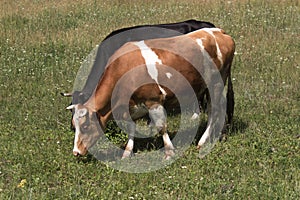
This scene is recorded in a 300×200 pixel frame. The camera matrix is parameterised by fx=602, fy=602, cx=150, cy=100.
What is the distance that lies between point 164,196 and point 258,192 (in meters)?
1.07

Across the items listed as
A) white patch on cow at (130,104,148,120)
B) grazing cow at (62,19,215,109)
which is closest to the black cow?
grazing cow at (62,19,215,109)

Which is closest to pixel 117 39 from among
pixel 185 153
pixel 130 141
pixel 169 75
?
pixel 169 75

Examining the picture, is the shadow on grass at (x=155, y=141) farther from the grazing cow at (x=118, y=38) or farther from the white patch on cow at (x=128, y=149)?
the grazing cow at (x=118, y=38)

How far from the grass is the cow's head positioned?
8.0 inches

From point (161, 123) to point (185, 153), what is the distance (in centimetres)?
55

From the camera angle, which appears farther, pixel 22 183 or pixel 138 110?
pixel 138 110

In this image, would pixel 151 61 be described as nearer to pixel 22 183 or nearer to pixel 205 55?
pixel 205 55

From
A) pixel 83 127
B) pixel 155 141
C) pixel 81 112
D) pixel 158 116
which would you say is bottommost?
pixel 155 141

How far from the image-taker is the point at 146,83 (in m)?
8.34

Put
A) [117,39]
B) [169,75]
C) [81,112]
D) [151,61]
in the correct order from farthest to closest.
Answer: [117,39], [169,75], [151,61], [81,112]

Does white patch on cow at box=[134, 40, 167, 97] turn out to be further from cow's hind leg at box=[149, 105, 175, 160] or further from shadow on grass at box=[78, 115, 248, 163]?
shadow on grass at box=[78, 115, 248, 163]

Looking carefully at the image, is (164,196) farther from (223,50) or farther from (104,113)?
(223,50)

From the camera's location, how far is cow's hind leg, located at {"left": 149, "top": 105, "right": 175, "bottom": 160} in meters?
8.47

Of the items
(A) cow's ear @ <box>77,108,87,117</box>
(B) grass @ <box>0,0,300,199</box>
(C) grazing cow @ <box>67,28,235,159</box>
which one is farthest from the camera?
(C) grazing cow @ <box>67,28,235,159</box>
